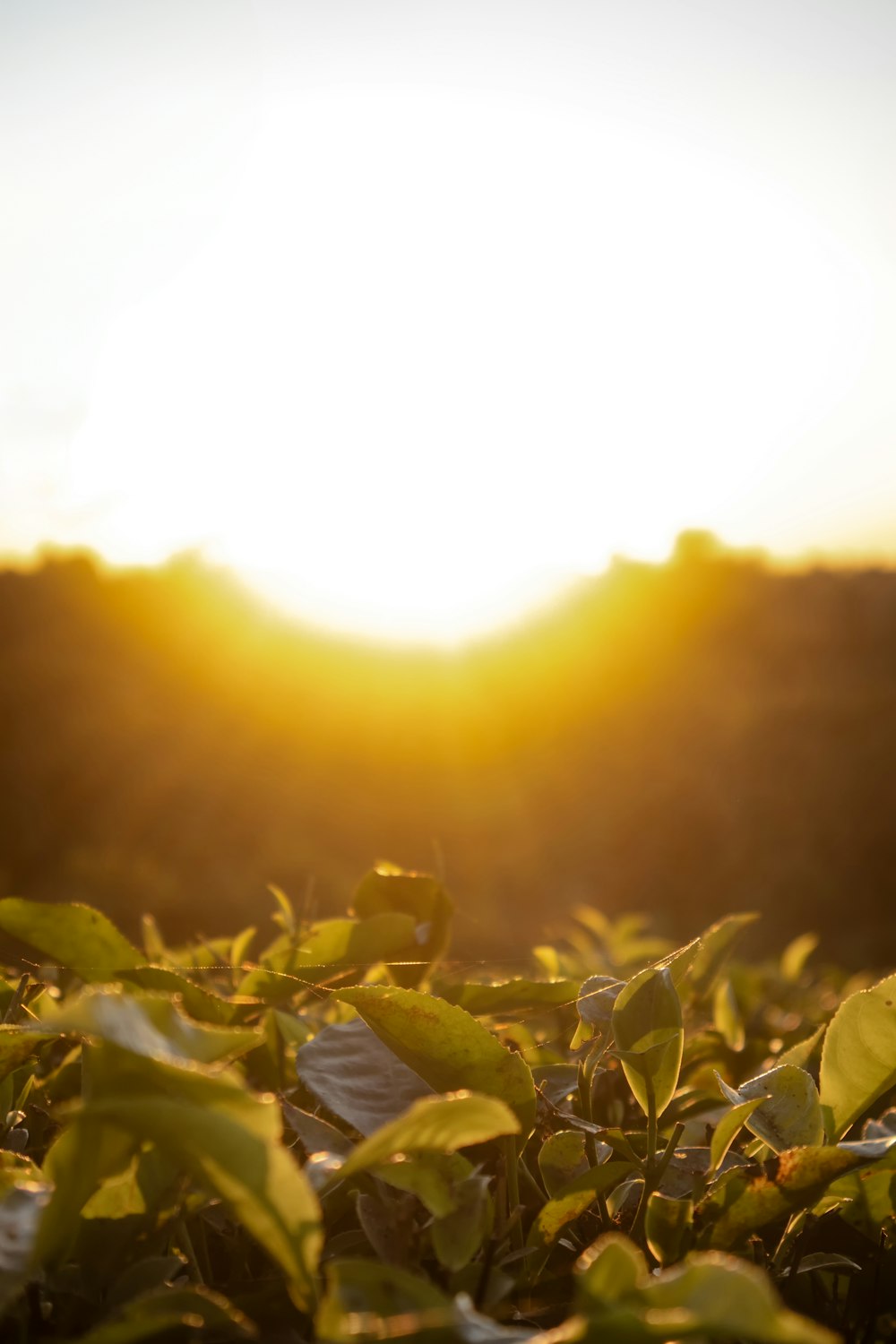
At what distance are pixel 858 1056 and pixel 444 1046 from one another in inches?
7.1

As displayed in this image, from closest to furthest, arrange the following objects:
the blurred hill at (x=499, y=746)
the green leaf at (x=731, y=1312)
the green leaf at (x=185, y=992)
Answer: the green leaf at (x=731, y=1312) < the green leaf at (x=185, y=992) < the blurred hill at (x=499, y=746)

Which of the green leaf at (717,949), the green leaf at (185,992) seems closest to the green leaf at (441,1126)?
the green leaf at (185,992)

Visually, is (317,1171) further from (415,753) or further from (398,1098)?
(415,753)

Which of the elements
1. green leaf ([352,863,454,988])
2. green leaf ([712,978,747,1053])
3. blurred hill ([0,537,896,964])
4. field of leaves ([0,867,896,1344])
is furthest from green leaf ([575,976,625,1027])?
blurred hill ([0,537,896,964])

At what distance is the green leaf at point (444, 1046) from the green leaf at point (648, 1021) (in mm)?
43

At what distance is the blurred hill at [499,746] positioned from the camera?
17.7 feet

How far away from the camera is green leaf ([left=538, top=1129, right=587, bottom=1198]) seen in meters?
→ 0.40

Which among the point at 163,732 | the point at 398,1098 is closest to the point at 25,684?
the point at 163,732

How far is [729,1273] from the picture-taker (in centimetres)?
23

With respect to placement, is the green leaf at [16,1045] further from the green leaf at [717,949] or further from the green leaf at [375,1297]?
the green leaf at [717,949]

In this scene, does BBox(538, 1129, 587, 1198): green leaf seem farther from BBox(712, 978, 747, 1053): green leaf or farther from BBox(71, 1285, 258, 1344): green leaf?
BBox(712, 978, 747, 1053): green leaf

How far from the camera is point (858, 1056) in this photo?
424 millimetres

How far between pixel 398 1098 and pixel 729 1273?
20cm

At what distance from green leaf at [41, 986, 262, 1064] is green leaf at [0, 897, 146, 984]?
20 cm
